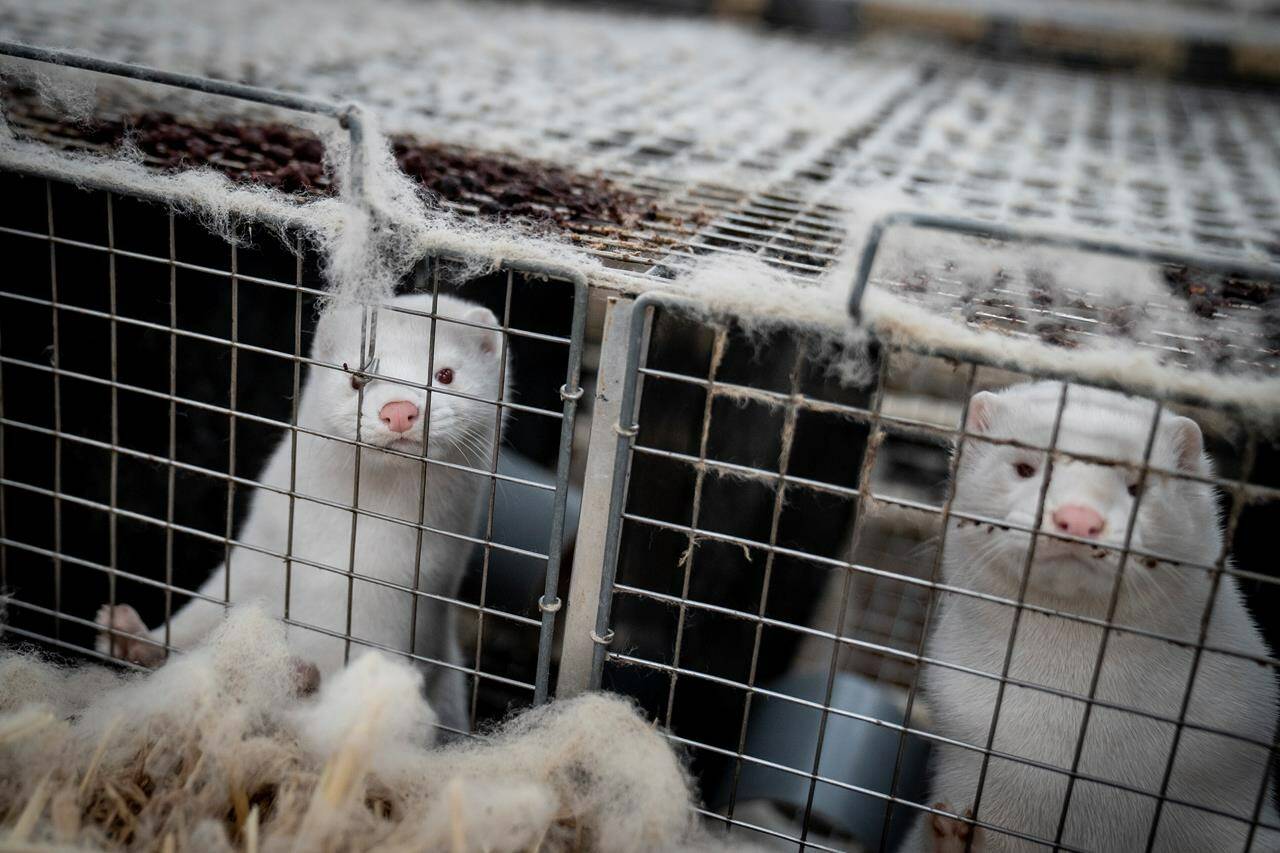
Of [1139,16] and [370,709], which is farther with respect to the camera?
[1139,16]

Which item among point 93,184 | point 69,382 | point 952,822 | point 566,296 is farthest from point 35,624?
point 952,822

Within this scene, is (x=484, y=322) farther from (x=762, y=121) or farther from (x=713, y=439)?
(x=762, y=121)

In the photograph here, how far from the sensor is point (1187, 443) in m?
1.22

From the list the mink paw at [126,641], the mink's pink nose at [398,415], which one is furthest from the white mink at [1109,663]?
the mink paw at [126,641]

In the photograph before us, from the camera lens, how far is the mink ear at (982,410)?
1.29 m

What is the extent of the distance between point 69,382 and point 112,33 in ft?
3.23

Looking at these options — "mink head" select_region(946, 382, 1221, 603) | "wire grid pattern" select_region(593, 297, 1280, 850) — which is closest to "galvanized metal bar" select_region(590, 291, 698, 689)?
"wire grid pattern" select_region(593, 297, 1280, 850)

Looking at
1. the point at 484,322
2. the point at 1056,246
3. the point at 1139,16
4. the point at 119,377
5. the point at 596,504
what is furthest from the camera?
the point at 1139,16

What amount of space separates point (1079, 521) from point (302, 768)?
0.86 metres

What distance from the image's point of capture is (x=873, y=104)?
268cm

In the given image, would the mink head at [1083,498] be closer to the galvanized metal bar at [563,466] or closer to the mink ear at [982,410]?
the mink ear at [982,410]

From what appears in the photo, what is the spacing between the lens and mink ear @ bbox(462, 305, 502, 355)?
1.48 meters

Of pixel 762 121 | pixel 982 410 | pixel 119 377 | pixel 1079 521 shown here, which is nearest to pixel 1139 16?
pixel 762 121

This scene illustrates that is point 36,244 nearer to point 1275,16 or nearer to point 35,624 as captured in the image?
point 35,624
